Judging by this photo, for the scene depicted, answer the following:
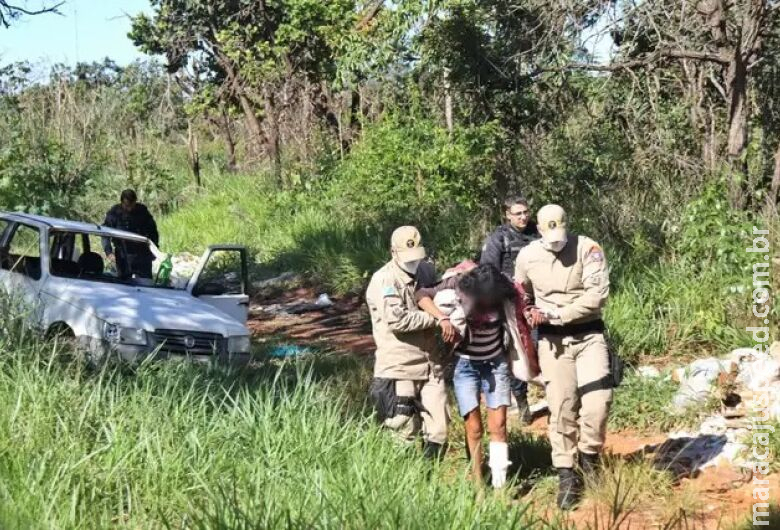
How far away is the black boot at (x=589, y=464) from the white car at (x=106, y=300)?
333 centimetres

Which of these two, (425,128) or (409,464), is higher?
(425,128)

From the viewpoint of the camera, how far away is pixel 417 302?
670cm

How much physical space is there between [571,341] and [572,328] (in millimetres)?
80

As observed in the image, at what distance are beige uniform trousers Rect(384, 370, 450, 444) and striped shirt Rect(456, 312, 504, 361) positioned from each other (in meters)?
0.28

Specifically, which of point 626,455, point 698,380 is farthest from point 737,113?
point 626,455

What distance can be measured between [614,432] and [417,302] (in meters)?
2.37

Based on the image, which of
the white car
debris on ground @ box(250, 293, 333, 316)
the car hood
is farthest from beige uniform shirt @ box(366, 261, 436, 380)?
debris on ground @ box(250, 293, 333, 316)

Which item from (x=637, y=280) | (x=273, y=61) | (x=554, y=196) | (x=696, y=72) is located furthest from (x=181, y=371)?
(x=273, y=61)

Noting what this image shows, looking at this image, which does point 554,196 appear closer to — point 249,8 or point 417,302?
point 417,302

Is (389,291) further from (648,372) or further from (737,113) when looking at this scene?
(737,113)

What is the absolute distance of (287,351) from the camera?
36.2 feet

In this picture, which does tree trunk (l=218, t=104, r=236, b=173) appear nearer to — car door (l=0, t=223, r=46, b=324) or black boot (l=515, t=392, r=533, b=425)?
car door (l=0, t=223, r=46, b=324)

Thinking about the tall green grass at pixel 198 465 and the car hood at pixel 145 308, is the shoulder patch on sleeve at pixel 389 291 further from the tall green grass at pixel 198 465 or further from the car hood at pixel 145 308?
the car hood at pixel 145 308

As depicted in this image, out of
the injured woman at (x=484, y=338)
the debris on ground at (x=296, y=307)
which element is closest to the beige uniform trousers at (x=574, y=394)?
the injured woman at (x=484, y=338)
